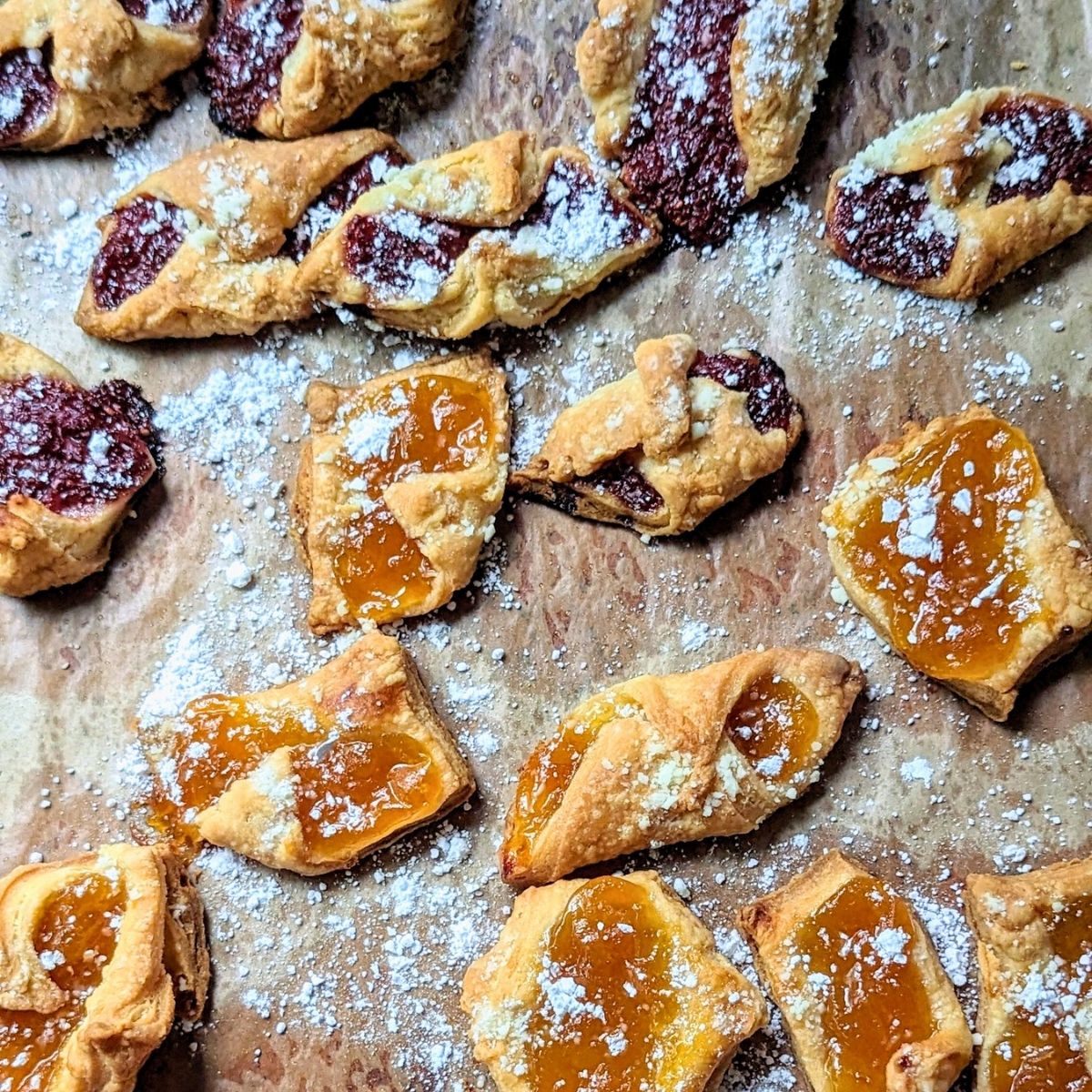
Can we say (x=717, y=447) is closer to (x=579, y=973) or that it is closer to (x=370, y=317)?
(x=370, y=317)

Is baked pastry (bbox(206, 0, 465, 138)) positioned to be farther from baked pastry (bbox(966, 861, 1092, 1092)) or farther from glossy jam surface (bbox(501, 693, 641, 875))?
baked pastry (bbox(966, 861, 1092, 1092))

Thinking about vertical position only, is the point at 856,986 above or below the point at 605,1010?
below

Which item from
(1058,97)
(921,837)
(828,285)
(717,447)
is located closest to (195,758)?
(717,447)

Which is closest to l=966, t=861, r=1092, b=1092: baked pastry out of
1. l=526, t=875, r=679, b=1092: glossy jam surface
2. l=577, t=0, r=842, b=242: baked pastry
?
l=526, t=875, r=679, b=1092: glossy jam surface

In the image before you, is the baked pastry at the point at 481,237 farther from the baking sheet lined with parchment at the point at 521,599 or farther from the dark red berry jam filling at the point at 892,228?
the dark red berry jam filling at the point at 892,228

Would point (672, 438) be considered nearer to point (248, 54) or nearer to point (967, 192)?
point (967, 192)

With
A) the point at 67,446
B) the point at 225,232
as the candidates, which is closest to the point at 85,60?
the point at 225,232

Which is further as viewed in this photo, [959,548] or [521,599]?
[521,599]

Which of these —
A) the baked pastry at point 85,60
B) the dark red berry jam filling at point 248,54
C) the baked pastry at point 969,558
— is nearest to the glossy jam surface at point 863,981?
the baked pastry at point 969,558
